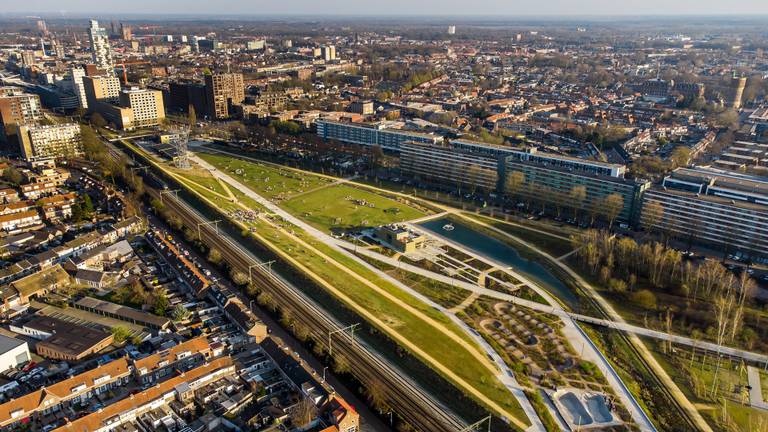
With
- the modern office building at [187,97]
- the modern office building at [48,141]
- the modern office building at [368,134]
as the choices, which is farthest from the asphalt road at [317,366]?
the modern office building at [187,97]

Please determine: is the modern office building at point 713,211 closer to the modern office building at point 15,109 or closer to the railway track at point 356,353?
the railway track at point 356,353

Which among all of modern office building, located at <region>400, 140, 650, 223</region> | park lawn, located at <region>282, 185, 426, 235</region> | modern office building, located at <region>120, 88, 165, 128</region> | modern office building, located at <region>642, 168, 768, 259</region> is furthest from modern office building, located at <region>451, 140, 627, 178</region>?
modern office building, located at <region>120, 88, 165, 128</region>

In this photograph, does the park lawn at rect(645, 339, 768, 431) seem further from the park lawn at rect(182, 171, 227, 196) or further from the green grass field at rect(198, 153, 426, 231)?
the park lawn at rect(182, 171, 227, 196)

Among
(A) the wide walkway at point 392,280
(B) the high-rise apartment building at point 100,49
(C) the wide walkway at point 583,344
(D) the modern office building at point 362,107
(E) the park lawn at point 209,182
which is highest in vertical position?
(B) the high-rise apartment building at point 100,49

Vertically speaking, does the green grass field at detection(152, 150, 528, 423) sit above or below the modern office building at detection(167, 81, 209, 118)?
below

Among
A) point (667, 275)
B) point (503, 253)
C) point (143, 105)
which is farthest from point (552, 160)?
point (143, 105)

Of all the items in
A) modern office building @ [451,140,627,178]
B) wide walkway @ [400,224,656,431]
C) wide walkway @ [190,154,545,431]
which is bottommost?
wide walkway @ [400,224,656,431]
